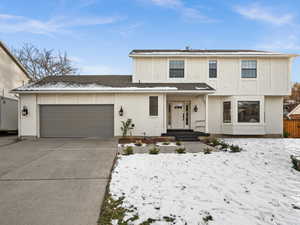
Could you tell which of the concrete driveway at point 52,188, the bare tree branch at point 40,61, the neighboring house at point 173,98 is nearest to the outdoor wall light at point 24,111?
the neighboring house at point 173,98

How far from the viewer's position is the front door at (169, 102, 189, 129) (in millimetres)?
12273

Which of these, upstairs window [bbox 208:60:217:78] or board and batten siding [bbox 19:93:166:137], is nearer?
board and batten siding [bbox 19:93:166:137]

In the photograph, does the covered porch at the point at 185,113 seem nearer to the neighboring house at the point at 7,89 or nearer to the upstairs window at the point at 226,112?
the upstairs window at the point at 226,112

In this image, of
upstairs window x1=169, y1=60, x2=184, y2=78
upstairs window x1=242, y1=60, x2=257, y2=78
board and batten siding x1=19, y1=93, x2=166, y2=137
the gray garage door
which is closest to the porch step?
board and batten siding x1=19, y1=93, x2=166, y2=137

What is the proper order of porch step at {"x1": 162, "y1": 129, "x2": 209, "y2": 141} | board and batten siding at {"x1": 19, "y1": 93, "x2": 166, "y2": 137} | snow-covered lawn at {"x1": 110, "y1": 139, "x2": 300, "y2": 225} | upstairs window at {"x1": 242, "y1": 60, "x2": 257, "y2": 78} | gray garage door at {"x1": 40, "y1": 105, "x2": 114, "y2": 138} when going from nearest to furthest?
snow-covered lawn at {"x1": 110, "y1": 139, "x2": 300, "y2": 225} → porch step at {"x1": 162, "y1": 129, "x2": 209, "y2": 141} → board and batten siding at {"x1": 19, "y1": 93, "x2": 166, "y2": 137} → gray garage door at {"x1": 40, "y1": 105, "x2": 114, "y2": 138} → upstairs window at {"x1": 242, "y1": 60, "x2": 257, "y2": 78}

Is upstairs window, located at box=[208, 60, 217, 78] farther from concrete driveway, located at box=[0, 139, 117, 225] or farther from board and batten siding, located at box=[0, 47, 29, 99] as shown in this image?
board and batten siding, located at box=[0, 47, 29, 99]

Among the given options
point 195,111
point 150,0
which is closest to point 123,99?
point 195,111

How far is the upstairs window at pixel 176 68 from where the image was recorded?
12492 mm

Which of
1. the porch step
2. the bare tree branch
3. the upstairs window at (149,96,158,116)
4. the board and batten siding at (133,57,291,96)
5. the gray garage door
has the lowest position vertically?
the porch step

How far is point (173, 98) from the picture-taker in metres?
12.2

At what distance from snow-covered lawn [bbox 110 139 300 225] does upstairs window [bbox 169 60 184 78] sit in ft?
25.6

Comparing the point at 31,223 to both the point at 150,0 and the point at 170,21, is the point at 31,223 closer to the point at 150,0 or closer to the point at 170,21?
the point at 150,0

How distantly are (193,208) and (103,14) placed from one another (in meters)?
13.7

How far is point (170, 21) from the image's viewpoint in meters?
14.0
